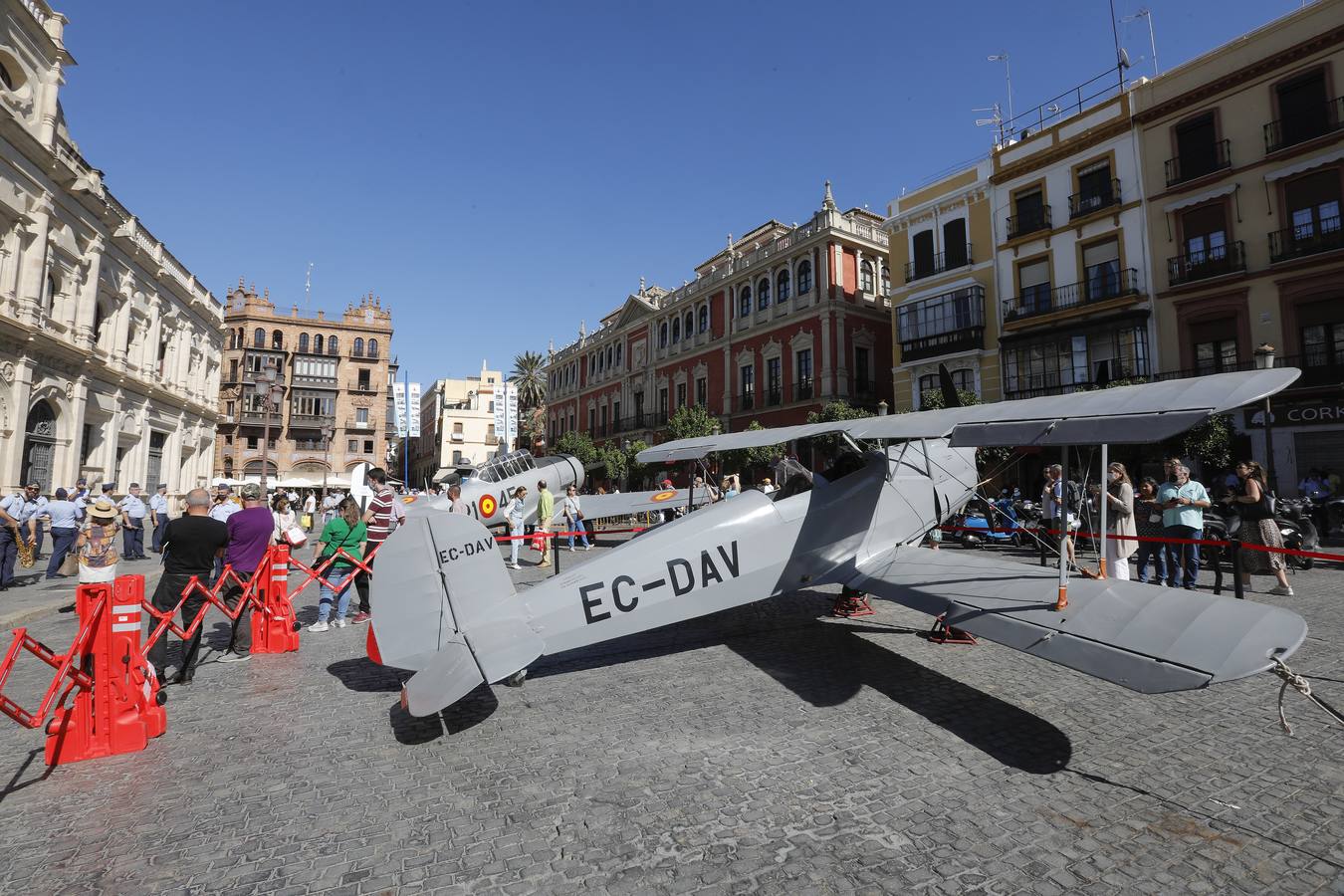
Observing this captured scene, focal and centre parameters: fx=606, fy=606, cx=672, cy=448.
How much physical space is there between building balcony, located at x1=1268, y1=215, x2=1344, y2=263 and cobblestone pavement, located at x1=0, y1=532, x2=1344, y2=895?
2049 centimetres

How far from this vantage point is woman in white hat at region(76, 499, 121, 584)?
6344mm

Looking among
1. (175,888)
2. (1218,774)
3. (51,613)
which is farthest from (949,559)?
(51,613)

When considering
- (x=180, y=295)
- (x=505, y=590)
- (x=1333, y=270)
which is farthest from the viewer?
(x=180, y=295)

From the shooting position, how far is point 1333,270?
1844 centimetres

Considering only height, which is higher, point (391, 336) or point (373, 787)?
point (391, 336)

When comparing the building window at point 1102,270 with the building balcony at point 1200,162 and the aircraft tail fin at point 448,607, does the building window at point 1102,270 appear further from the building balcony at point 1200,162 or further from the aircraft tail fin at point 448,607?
the aircraft tail fin at point 448,607

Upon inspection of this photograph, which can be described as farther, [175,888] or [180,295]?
[180,295]

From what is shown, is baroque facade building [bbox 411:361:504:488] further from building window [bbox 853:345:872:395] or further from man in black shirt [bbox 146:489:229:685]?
man in black shirt [bbox 146:489:229:685]

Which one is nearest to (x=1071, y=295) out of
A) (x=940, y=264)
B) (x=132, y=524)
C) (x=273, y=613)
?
(x=940, y=264)

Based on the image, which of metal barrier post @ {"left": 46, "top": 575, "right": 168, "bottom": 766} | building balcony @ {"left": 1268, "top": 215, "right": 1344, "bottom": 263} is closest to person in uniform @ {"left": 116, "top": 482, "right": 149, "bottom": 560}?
metal barrier post @ {"left": 46, "top": 575, "right": 168, "bottom": 766}

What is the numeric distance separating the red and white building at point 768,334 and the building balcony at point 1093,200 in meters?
10.2

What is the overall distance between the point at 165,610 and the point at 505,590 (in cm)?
363

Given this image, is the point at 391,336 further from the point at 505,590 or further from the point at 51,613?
the point at 505,590

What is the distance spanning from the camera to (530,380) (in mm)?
68938
